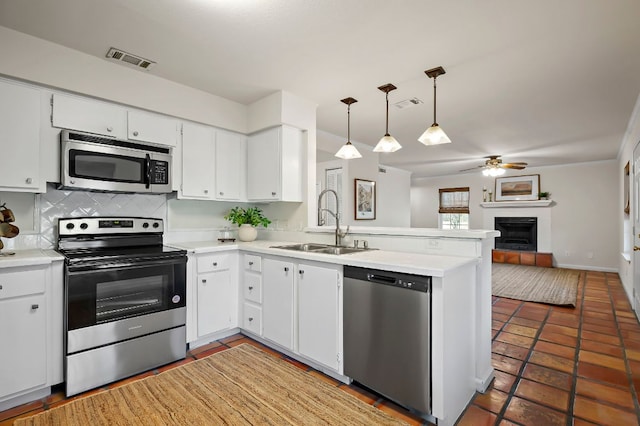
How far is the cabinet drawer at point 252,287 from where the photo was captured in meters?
2.91

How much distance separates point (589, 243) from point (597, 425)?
7.03 metres

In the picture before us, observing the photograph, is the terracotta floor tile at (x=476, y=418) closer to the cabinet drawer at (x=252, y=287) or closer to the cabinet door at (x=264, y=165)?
the cabinet drawer at (x=252, y=287)

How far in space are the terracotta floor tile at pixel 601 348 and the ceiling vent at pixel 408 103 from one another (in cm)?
287

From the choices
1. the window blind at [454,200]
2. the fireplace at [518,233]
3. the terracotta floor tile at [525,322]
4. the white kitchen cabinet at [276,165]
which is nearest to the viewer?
the white kitchen cabinet at [276,165]

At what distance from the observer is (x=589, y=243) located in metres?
7.29

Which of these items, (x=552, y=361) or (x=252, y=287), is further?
(x=252, y=287)

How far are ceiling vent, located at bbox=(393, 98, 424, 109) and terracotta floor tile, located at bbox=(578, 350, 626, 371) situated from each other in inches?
111

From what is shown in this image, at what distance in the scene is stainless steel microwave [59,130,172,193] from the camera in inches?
95.6

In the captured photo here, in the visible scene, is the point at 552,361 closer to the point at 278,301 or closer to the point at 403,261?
the point at 403,261

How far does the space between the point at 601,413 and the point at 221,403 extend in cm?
251

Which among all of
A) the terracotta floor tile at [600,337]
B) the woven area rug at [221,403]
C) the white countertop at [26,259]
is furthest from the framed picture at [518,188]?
the white countertop at [26,259]

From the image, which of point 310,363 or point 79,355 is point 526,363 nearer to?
point 310,363

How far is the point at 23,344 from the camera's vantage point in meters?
2.01

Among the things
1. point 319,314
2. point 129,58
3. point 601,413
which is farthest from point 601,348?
point 129,58
